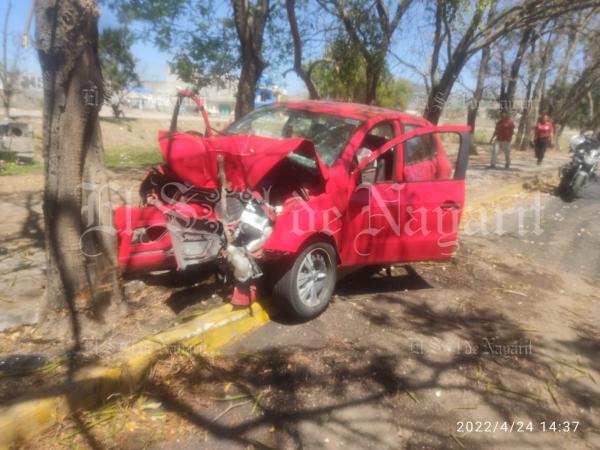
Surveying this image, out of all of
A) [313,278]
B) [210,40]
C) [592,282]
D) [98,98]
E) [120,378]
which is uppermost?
[210,40]

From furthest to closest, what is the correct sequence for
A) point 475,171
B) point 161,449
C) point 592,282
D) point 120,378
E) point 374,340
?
point 475,171 → point 592,282 → point 374,340 → point 120,378 → point 161,449

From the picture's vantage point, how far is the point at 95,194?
3146 millimetres

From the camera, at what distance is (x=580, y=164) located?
1002 cm

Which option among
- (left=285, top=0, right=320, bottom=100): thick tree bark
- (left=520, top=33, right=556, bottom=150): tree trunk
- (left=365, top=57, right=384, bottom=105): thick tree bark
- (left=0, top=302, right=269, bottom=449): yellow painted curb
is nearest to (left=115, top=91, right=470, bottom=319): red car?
(left=0, top=302, right=269, bottom=449): yellow painted curb

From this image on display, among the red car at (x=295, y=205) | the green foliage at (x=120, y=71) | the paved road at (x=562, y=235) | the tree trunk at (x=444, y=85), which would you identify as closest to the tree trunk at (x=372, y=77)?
the tree trunk at (x=444, y=85)

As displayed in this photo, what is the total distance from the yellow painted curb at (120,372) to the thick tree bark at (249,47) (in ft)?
18.4

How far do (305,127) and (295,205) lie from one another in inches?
49.3

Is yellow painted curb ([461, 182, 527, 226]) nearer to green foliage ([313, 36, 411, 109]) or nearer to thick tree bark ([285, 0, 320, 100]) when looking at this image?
thick tree bark ([285, 0, 320, 100])

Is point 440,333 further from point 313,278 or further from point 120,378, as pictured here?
point 120,378

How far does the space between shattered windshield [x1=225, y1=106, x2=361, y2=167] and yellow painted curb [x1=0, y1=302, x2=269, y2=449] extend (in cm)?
161

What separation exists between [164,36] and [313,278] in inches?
377

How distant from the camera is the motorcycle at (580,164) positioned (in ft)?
32.7

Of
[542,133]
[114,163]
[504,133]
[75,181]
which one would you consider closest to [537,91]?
[542,133]

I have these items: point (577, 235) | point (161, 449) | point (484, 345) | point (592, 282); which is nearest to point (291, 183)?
point (484, 345)
